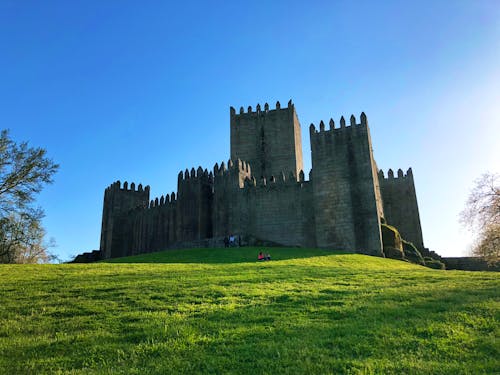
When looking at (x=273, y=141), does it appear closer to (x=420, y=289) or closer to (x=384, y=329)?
(x=420, y=289)

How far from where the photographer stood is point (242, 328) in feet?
31.6

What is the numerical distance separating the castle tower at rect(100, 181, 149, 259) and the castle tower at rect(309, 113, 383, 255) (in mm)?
24235

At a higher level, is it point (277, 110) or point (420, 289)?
point (277, 110)

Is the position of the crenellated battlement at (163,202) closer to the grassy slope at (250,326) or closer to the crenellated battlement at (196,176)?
the crenellated battlement at (196,176)

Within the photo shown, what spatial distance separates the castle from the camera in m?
36.2

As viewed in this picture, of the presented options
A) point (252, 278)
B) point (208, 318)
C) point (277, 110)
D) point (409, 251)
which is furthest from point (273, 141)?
point (208, 318)

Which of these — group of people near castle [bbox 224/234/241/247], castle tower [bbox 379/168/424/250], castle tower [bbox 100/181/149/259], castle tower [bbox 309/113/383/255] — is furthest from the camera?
castle tower [bbox 100/181/149/259]

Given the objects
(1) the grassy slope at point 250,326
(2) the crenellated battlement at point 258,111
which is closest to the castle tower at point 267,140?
(2) the crenellated battlement at point 258,111

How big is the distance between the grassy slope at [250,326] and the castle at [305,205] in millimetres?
20376

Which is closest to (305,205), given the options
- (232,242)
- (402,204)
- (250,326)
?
(232,242)

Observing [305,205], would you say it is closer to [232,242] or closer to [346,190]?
[346,190]

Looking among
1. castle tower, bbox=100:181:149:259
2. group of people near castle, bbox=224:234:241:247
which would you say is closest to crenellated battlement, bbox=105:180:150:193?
castle tower, bbox=100:181:149:259

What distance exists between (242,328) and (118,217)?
47472mm

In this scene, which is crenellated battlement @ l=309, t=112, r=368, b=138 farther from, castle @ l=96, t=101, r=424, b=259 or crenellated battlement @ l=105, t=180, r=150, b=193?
crenellated battlement @ l=105, t=180, r=150, b=193
